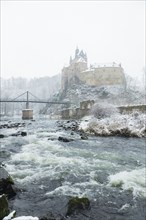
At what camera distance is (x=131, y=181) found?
897cm

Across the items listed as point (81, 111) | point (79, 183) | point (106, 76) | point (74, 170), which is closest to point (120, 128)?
point (74, 170)

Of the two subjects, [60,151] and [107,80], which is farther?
[107,80]

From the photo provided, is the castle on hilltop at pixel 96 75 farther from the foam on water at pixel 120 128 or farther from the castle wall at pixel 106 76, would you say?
the foam on water at pixel 120 128

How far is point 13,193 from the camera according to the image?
293 inches

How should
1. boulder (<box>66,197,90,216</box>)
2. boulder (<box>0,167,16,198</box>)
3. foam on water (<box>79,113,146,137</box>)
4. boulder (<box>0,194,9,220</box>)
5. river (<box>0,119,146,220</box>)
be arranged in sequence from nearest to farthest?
1. boulder (<box>0,194,9,220</box>)
2. boulder (<box>66,197,90,216</box>)
3. river (<box>0,119,146,220</box>)
4. boulder (<box>0,167,16,198</box>)
5. foam on water (<box>79,113,146,137</box>)

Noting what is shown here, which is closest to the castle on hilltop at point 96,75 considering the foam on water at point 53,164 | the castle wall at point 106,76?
the castle wall at point 106,76

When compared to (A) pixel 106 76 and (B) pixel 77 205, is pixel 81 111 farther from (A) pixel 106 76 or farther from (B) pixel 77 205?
(B) pixel 77 205

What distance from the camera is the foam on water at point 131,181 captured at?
26.7 ft

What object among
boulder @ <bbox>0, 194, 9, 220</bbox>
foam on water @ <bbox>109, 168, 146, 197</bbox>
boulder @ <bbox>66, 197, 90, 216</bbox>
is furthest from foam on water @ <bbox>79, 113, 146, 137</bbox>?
boulder @ <bbox>0, 194, 9, 220</bbox>

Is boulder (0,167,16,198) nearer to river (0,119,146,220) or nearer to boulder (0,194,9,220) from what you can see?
river (0,119,146,220)

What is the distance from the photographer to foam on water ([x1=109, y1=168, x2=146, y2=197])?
815cm

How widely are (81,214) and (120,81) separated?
92.7 m

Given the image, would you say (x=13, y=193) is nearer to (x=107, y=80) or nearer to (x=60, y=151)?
(x=60, y=151)

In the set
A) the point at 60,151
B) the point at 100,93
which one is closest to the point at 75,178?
the point at 60,151
